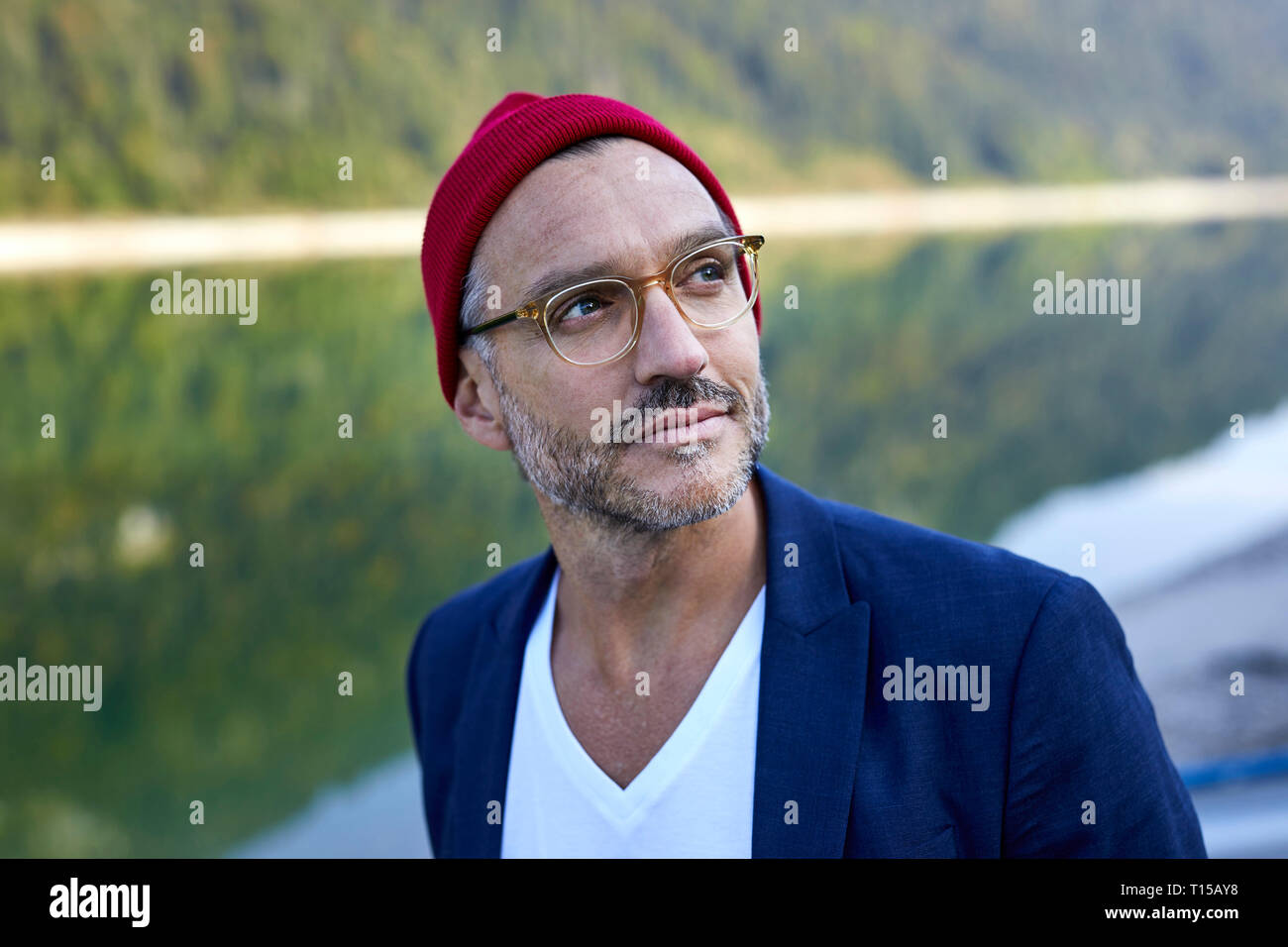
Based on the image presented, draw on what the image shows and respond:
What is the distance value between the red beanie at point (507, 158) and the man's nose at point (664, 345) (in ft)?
1.13

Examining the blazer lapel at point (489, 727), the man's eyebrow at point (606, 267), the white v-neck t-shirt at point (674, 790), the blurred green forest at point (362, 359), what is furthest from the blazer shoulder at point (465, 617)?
the blurred green forest at point (362, 359)

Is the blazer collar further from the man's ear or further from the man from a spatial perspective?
the man's ear

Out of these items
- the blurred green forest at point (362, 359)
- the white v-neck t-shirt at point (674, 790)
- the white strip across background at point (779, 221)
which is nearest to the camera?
the white v-neck t-shirt at point (674, 790)

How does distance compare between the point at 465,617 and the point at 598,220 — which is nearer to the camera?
the point at 598,220

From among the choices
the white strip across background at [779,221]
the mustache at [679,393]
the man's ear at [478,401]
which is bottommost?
the mustache at [679,393]

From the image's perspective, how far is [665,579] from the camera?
6.81ft

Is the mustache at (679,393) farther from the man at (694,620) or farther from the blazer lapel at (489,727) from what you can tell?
the blazer lapel at (489,727)

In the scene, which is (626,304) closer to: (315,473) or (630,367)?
(630,367)

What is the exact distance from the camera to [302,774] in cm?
720

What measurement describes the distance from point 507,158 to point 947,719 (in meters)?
1.23

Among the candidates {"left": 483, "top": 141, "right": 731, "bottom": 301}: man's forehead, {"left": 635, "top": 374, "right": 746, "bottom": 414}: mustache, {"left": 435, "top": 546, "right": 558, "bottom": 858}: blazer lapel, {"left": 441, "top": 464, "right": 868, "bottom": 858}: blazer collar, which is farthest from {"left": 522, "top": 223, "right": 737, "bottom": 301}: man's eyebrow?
{"left": 435, "top": 546, "right": 558, "bottom": 858}: blazer lapel

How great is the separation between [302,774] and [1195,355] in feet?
62.6

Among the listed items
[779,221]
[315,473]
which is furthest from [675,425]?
[779,221]

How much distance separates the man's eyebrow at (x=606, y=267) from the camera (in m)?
1.95
